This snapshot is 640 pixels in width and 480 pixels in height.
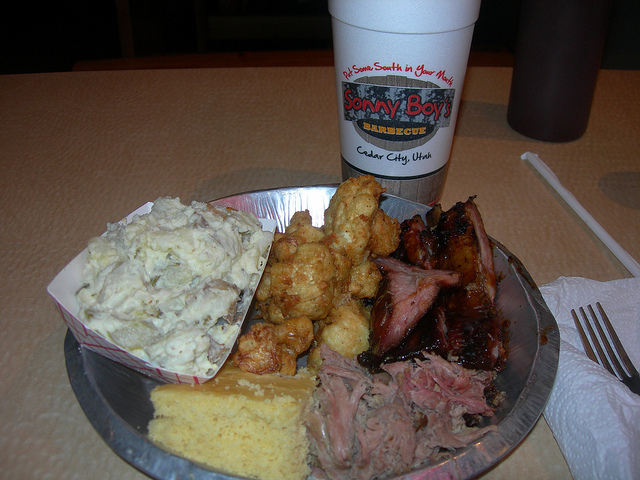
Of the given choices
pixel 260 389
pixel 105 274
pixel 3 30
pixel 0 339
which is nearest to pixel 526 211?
pixel 260 389

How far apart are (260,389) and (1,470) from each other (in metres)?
0.39

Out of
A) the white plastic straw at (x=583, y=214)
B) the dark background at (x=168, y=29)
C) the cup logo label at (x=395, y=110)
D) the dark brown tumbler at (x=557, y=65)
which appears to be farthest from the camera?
the dark background at (x=168, y=29)

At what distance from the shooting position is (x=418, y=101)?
2.97 feet

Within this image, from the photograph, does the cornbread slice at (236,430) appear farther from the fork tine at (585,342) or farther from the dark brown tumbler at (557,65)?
the dark brown tumbler at (557,65)

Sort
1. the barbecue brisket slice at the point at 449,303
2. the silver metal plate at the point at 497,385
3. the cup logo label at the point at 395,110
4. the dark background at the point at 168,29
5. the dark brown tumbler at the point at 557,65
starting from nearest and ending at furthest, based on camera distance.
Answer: the silver metal plate at the point at 497,385
the barbecue brisket slice at the point at 449,303
the cup logo label at the point at 395,110
the dark brown tumbler at the point at 557,65
the dark background at the point at 168,29

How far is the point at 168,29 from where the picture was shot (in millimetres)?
3527

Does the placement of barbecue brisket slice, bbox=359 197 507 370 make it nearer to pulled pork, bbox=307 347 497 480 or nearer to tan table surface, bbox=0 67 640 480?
pulled pork, bbox=307 347 497 480

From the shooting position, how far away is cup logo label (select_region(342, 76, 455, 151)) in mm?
897

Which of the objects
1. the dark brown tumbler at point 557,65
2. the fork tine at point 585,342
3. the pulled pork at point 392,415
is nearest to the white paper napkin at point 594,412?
the fork tine at point 585,342

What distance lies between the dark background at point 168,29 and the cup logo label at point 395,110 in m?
1.77

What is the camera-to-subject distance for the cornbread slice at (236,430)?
0.67 meters

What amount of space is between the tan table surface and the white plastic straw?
3 centimetres

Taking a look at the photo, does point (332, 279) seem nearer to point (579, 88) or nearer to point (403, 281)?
point (403, 281)

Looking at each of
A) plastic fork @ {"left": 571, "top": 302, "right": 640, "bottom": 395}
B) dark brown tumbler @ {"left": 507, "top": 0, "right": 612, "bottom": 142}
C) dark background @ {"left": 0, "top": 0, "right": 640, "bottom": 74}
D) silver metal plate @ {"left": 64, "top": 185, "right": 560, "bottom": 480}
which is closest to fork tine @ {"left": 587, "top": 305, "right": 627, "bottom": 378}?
plastic fork @ {"left": 571, "top": 302, "right": 640, "bottom": 395}
